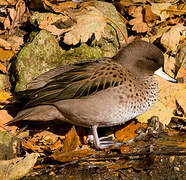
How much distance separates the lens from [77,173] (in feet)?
10.7

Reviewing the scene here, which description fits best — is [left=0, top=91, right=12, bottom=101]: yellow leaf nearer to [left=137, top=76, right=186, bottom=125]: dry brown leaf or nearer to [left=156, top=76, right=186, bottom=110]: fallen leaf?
[left=137, top=76, right=186, bottom=125]: dry brown leaf

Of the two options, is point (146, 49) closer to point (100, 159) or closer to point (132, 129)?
point (132, 129)

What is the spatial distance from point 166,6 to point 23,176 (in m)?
3.26

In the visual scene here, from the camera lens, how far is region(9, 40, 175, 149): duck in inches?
137

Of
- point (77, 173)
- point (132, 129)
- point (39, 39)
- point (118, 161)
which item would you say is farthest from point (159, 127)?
point (39, 39)

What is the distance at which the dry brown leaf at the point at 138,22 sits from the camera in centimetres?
492

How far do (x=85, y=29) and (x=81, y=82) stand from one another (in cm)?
104

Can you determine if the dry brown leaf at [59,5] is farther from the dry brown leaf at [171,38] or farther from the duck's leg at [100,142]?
the duck's leg at [100,142]

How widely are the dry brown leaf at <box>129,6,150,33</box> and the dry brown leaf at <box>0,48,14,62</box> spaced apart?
176 cm

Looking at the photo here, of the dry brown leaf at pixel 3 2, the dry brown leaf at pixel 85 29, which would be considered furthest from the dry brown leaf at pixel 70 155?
the dry brown leaf at pixel 3 2

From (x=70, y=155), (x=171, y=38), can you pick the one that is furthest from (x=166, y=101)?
(x=70, y=155)

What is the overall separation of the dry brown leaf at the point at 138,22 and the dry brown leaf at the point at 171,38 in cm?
34

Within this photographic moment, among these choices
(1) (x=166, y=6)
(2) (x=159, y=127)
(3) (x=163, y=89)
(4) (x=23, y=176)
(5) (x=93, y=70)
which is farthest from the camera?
(1) (x=166, y=6)

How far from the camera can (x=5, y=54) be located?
15.4 feet
